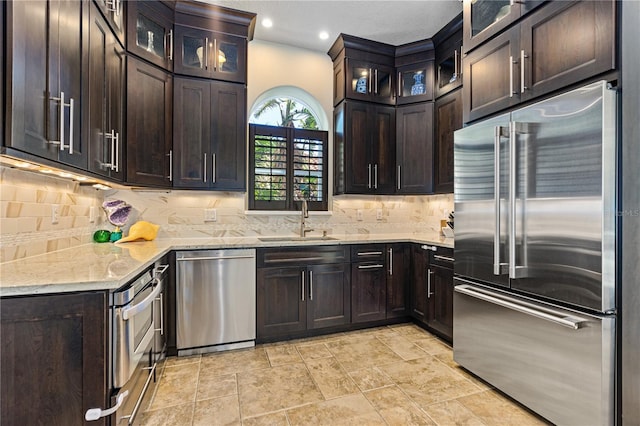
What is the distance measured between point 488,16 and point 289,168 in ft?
7.17

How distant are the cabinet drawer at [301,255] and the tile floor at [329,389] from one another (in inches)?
29.2

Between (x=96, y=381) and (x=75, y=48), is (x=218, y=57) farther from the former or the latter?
(x=96, y=381)

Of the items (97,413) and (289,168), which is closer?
(97,413)

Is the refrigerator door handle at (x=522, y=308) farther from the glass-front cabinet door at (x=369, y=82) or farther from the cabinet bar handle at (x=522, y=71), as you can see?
the glass-front cabinet door at (x=369, y=82)

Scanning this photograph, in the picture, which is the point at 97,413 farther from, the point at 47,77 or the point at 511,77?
the point at 511,77

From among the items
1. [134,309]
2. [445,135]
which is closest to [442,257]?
[445,135]

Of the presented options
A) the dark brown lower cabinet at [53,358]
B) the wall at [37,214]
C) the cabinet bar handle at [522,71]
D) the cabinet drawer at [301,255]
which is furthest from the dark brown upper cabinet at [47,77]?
the cabinet bar handle at [522,71]

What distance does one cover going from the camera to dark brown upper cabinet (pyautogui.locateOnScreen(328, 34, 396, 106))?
342cm

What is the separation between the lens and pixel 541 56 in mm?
1831

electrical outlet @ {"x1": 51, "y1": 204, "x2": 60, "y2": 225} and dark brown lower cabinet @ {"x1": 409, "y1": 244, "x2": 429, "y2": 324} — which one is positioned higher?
electrical outlet @ {"x1": 51, "y1": 204, "x2": 60, "y2": 225}

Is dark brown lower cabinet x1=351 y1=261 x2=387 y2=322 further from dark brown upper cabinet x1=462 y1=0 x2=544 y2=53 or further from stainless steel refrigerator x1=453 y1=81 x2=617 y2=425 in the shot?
→ dark brown upper cabinet x1=462 y1=0 x2=544 y2=53

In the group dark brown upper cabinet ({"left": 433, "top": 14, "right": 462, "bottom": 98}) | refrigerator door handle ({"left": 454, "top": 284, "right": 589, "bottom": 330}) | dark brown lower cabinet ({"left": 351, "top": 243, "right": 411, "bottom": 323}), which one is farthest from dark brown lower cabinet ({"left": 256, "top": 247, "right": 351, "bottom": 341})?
dark brown upper cabinet ({"left": 433, "top": 14, "right": 462, "bottom": 98})

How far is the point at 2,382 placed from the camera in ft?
3.75

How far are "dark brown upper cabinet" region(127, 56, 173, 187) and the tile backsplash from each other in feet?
1.34
